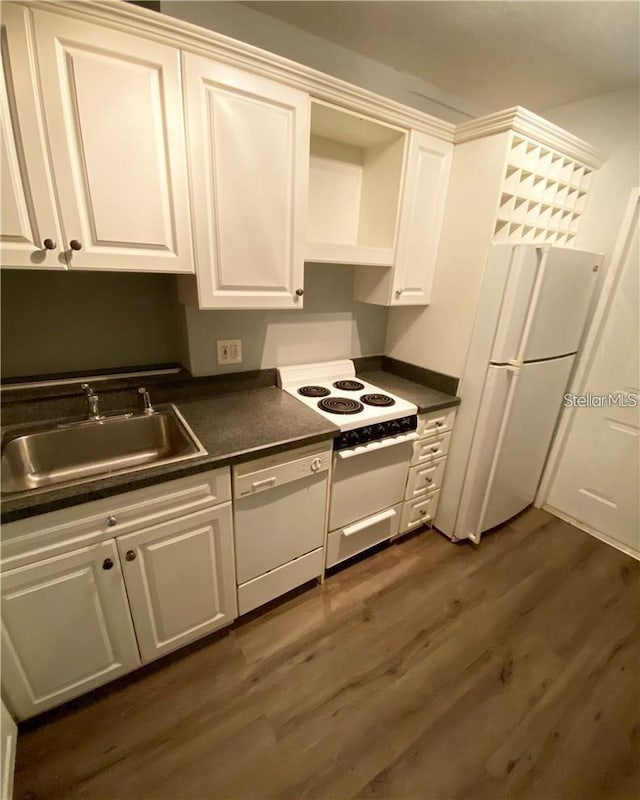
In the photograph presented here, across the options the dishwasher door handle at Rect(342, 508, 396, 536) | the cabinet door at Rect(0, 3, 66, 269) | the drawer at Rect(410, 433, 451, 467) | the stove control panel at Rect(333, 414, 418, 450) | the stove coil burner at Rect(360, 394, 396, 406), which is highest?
the cabinet door at Rect(0, 3, 66, 269)

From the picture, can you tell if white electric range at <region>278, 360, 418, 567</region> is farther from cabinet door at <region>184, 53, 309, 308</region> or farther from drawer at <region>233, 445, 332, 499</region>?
cabinet door at <region>184, 53, 309, 308</region>

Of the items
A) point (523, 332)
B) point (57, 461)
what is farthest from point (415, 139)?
point (57, 461)

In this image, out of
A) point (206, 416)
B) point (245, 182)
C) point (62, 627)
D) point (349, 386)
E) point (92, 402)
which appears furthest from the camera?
point (349, 386)

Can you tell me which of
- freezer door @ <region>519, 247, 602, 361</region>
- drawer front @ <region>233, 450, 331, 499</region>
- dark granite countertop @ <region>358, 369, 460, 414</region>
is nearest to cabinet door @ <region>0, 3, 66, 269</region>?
drawer front @ <region>233, 450, 331, 499</region>

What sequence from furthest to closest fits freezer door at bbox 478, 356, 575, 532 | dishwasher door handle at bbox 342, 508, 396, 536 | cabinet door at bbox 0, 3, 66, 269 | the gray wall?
freezer door at bbox 478, 356, 575, 532 < dishwasher door handle at bbox 342, 508, 396, 536 < the gray wall < cabinet door at bbox 0, 3, 66, 269

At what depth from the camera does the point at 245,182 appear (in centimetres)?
127

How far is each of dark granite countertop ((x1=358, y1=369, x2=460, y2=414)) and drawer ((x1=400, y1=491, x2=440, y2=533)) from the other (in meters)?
0.59

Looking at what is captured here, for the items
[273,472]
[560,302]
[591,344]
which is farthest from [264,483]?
[591,344]

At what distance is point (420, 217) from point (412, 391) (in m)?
0.92

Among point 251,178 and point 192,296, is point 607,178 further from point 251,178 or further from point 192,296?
point 192,296

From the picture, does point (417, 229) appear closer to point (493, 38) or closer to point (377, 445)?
point (493, 38)

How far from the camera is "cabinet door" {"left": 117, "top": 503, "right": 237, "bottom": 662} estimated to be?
1.18m

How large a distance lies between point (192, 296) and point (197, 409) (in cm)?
50

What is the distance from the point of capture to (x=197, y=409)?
1566mm
